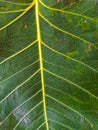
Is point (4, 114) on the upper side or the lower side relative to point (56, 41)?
lower

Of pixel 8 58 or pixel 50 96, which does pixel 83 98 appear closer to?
pixel 50 96

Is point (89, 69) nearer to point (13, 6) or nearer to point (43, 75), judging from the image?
point (43, 75)

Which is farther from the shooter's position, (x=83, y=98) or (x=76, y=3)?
(x=83, y=98)

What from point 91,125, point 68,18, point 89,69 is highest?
point 68,18

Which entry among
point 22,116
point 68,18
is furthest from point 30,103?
point 68,18

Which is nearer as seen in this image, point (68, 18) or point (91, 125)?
point (68, 18)

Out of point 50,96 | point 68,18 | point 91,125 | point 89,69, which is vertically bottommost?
point 91,125
